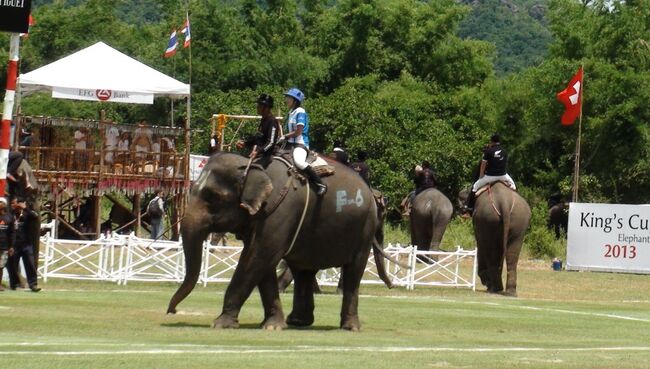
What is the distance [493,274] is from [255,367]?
17.0 metres

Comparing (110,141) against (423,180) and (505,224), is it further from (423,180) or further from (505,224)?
(505,224)

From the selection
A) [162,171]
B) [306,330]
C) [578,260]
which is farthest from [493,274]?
[162,171]

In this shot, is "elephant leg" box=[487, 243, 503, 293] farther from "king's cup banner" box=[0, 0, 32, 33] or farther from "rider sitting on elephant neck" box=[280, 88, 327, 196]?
"king's cup banner" box=[0, 0, 32, 33]

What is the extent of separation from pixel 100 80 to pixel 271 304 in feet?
76.3

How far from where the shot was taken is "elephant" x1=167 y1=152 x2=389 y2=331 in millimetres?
18328

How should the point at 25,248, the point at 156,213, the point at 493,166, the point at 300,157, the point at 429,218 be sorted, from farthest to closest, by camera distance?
the point at 156,213, the point at 429,218, the point at 493,166, the point at 25,248, the point at 300,157

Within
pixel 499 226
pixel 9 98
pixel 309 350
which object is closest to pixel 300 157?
pixel 309 350

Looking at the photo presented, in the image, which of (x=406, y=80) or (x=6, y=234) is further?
(x=406, y=80)

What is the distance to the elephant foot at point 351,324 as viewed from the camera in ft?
62.6

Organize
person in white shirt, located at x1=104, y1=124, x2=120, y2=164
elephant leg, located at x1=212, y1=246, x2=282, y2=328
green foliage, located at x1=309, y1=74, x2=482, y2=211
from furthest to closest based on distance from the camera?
green foliage, located at x1=309, y1=74, x2=482, y2=211 → person in white shirt, located at x1=104, y1=124, x2=120, y2=164 → elephant leg, located at x1=212, y1=246, x2=282, y2=328

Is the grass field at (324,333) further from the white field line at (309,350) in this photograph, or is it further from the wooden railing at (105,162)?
the wooden railing at (105,162)

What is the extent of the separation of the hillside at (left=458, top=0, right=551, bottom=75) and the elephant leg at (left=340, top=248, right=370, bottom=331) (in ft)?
365

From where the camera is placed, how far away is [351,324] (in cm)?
1912

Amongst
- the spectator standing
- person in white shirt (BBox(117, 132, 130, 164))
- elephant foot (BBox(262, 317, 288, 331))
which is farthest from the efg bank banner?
elephant foot (BBox(262, 317, 288, 331))
